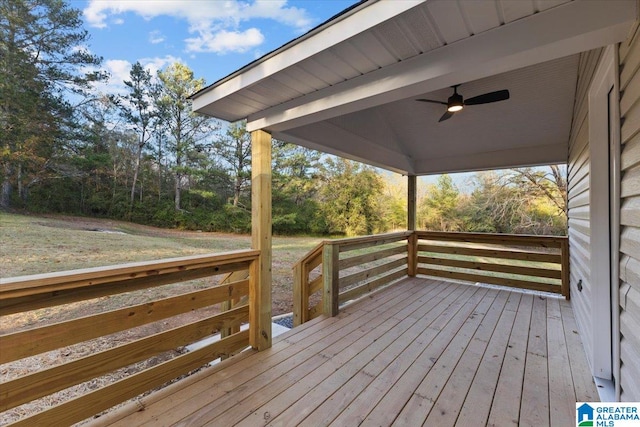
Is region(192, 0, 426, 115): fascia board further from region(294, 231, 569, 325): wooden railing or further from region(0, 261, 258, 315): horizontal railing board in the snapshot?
region(294, 231, 569, 325): wooden railing

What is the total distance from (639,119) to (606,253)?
4.18ft

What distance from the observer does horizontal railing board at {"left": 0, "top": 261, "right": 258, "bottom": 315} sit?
1.21 metres

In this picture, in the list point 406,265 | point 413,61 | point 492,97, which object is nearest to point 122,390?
point 413,61

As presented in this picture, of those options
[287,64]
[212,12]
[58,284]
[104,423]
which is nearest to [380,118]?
[287,64]

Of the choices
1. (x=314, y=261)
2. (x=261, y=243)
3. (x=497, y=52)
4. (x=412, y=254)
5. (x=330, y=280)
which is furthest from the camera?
(x=412, y=254)

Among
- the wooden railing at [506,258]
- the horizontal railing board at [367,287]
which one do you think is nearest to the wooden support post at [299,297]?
the horizontal railing board at [367,287]

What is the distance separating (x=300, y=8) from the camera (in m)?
5.48

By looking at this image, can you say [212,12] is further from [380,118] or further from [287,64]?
[287,64]

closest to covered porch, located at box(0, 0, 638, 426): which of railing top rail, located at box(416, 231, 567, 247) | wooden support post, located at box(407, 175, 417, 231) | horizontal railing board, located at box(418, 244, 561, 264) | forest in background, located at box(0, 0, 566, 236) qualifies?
horizontal railing board, located at box(418, 244, 561, 264)

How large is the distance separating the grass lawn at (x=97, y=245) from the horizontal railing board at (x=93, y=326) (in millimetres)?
3345

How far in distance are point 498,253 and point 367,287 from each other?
2268mm

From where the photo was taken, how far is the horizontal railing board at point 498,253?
3849mm

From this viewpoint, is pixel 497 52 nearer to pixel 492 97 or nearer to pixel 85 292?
pixel 492 97

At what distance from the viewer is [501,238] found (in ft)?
13.6
